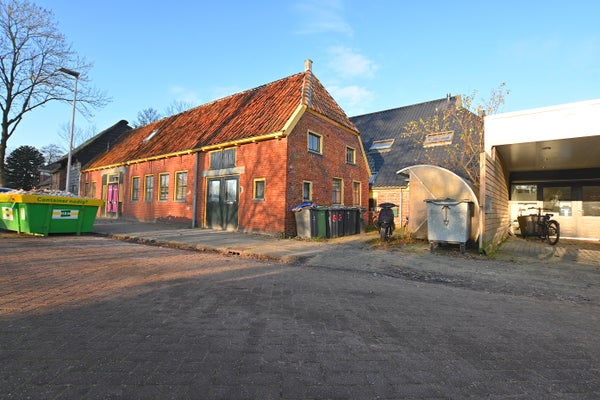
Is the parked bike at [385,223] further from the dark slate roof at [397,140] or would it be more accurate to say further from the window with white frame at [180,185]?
the window with white frame at [180,185]

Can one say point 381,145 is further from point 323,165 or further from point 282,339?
point 282,339

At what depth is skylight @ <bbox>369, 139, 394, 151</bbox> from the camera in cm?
2162

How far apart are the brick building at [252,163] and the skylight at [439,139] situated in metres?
4.95

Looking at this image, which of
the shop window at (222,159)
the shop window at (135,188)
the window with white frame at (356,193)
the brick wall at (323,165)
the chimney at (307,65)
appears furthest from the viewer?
the shop window at (135,188)

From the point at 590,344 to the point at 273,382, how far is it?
11.0 feet

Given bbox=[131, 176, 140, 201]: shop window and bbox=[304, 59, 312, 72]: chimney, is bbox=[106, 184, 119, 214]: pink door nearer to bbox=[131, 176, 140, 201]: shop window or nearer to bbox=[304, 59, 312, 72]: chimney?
bbox=[131, 176, 140, 201]: shop window

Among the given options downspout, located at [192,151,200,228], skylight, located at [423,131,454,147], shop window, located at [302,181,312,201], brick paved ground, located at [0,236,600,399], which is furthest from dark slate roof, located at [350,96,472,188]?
brick paved ground, located at [0,236,600,399]

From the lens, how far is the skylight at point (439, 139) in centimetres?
1853

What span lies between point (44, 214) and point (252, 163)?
25.0 feet

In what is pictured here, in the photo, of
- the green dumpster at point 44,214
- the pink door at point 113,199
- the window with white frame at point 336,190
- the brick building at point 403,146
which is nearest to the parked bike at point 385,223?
the brick building at point 403,146

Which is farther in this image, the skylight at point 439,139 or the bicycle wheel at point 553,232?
the skylight at point 439,139

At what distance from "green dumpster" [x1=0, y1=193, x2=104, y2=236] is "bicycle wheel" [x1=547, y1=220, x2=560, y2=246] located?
18.0 metres

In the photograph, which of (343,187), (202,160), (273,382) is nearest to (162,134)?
(202,160)

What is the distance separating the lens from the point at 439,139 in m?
19.0
